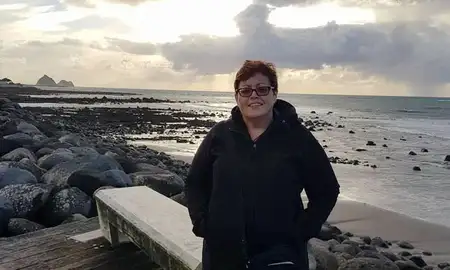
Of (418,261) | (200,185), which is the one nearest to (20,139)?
(418,261)

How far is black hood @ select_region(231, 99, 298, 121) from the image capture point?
8.04 ft

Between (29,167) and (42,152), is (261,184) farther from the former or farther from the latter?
(42,152)

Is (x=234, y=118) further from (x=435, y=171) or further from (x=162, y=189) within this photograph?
(x=435, y=171)

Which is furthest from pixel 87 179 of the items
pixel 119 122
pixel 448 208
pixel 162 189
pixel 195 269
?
pixel 119 122

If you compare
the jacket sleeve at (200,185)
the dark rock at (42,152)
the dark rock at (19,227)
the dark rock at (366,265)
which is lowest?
the dark rock at (366,265)

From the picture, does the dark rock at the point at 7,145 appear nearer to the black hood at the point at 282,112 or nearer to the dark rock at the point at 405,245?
the dark rock at the point at 405,245

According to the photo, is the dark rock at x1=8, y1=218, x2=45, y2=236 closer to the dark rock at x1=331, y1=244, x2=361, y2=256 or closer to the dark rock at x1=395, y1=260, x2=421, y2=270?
the dark rock at x1=331, y1=244, x2=361, y2=256

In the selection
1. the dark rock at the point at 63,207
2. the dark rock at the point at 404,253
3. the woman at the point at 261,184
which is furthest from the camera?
the dark rock at the point at 404,253

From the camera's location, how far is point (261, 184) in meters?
2.35

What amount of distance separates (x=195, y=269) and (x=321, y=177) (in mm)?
1152

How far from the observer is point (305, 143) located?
2.40 m

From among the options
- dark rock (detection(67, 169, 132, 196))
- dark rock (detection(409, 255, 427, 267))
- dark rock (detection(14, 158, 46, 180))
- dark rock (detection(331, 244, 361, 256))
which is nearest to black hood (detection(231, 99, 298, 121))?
dark rock (detection(67, 169, 132, 196))

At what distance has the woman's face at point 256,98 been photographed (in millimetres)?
2449

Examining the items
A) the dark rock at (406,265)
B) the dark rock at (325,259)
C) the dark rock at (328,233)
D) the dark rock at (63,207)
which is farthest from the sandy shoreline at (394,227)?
the dark rock at (63,207)
